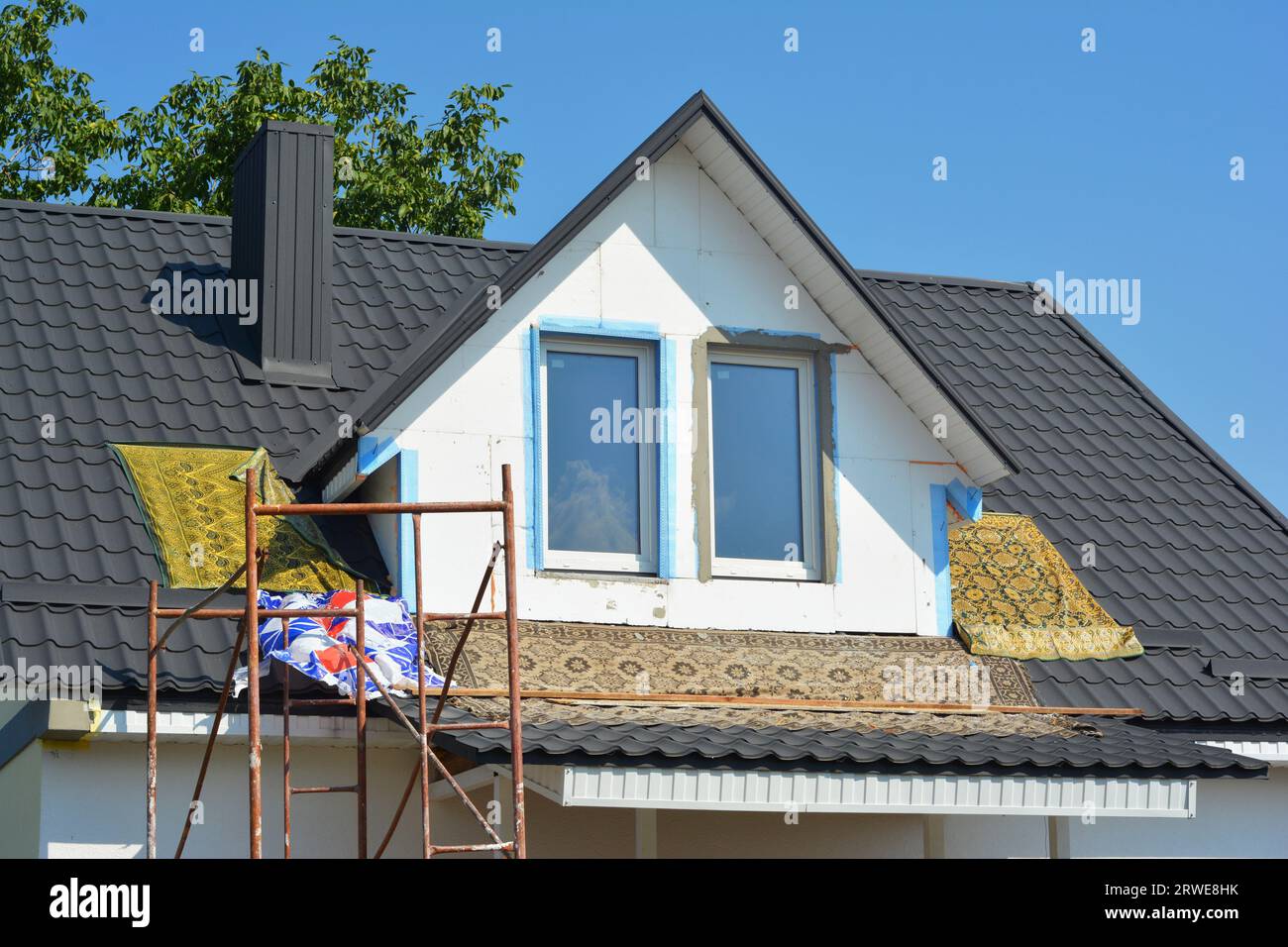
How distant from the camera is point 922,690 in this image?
11.1m

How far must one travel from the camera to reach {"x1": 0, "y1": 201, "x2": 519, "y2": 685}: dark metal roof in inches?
405

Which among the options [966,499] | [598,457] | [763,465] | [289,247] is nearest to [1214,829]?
[966,499]

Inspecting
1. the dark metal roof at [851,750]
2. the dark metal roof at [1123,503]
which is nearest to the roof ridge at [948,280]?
the dark metal roof at [1123,503]

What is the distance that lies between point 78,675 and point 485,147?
18059 millimetres

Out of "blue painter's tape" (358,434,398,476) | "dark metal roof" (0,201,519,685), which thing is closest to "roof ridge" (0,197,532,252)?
"dark metal roof" (0,201,519,685)

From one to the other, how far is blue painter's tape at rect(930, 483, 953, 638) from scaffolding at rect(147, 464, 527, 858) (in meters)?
3.26

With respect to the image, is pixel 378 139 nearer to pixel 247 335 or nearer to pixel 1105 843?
pixel 247 335

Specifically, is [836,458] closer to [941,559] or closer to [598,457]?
[941,559]

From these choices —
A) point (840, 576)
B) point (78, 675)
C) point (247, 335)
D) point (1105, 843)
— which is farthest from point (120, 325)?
point (1105, 843)

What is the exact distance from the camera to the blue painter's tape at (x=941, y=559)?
11570 mm

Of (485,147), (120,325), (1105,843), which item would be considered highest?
(485,147)

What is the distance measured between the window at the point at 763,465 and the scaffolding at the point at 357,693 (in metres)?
2.22

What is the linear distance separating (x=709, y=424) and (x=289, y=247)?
3.64 metres
